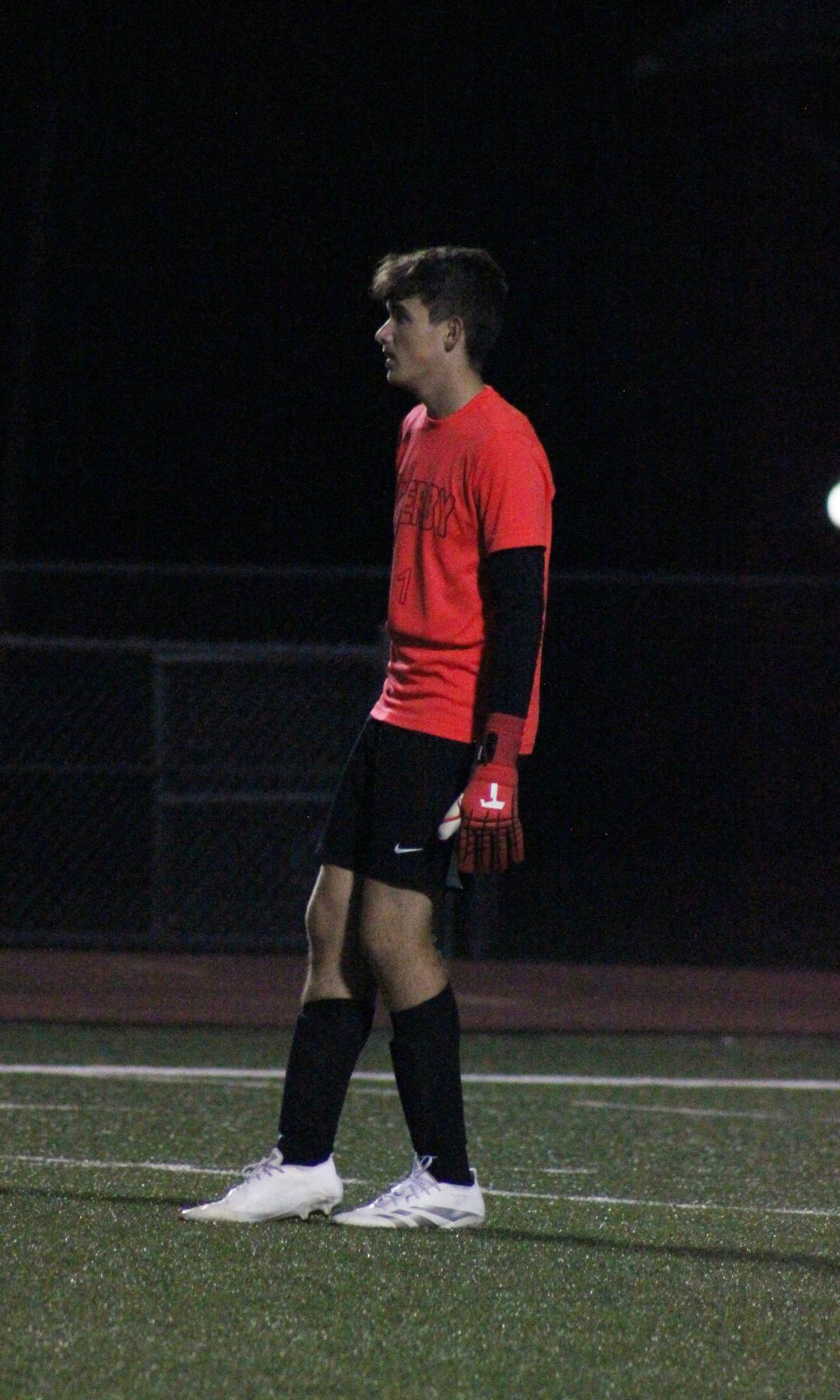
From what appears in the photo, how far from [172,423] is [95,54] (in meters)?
2.69

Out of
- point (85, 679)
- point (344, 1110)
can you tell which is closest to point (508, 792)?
point (344, 1110)

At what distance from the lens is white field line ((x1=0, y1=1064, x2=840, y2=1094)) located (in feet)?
28.5

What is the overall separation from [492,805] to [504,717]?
180 mm

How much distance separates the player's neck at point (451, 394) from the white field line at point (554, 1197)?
186cm

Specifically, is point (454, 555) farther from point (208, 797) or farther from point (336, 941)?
point (208, 797)

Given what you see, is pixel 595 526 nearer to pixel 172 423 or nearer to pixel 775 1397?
pixel 172 423

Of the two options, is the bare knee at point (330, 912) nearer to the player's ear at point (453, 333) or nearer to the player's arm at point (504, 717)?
the player's arm at point (504, 717)

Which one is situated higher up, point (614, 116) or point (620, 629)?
point (614, 116)

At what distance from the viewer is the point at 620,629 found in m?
14.7

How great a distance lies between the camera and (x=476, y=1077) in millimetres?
8898

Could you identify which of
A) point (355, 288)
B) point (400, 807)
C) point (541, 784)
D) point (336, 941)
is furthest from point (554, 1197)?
point (355, 288)

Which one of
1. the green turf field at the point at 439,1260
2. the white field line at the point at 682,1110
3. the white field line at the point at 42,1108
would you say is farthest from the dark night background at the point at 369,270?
the white field line at the point at 42,1108

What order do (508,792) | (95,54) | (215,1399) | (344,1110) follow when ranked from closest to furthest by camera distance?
(215,1399), (508,792), (344,1110), (95,54)

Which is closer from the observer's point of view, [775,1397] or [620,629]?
[775,1397]
